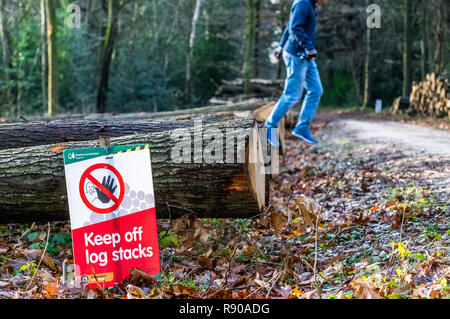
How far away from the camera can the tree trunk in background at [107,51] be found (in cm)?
1880

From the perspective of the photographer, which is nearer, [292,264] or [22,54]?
[292,264]

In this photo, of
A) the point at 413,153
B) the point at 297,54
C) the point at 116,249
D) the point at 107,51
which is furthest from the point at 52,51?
the point at 116,249

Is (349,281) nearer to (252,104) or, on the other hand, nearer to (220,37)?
(252,104)

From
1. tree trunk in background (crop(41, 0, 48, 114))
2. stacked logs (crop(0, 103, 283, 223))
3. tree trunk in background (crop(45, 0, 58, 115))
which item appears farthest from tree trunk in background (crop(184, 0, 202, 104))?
stacked logs (crop(0, 103, 283, 223))

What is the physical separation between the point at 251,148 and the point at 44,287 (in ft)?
6.08

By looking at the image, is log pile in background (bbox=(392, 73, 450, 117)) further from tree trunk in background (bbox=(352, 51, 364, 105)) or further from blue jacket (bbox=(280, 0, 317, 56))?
blue jacket (bbox=(280, 0, 317, 56))

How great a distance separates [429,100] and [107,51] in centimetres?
1222

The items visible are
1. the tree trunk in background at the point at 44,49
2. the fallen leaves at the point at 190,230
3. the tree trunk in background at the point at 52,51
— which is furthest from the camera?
the tree trunk in background at the point at 44,49

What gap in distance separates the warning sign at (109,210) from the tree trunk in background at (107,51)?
1655cm

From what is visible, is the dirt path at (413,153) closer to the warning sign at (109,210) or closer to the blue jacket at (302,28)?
the blue jacket at (302,28)

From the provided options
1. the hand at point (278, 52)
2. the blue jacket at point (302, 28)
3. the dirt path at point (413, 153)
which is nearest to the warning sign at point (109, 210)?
the dirt path at point (413, 153)

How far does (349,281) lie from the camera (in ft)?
10.5

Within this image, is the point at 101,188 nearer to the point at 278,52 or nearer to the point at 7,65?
the point at 278,52
